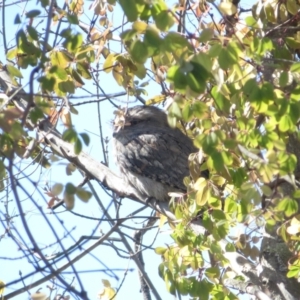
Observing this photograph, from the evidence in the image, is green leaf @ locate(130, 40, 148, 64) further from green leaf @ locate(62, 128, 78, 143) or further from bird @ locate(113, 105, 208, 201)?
bird @ locate(113, 105, 208, 201)

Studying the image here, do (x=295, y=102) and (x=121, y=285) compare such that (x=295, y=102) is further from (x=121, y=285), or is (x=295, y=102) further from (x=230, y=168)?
(x=121, y=285)

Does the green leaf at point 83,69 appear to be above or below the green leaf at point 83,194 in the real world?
above

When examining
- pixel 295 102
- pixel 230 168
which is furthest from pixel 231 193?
pixel 295 102

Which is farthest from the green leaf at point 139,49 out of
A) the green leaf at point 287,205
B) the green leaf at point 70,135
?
the green leaf at point 287,205

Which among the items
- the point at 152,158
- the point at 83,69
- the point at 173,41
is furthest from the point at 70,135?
the point at 152,158

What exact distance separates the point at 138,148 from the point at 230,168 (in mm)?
2960

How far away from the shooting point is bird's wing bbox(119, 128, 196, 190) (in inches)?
234

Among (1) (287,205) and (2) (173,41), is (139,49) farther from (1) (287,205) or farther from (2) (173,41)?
(1) (287,205)

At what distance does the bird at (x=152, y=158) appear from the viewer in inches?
230

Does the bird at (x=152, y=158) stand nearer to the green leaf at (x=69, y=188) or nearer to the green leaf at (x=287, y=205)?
the green leaf at (x=287, y=205)

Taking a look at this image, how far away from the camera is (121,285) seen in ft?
14.9

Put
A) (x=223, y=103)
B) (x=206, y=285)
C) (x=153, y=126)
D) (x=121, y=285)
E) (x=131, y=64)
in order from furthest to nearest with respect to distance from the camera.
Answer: (x=153, y=126), (x=121, y=285), (x=131, y=64), (x=206, y=285), (x=223, y=103)

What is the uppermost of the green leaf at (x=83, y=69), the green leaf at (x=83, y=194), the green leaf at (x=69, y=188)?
Answer: the green leaf at (x=83, y=69)

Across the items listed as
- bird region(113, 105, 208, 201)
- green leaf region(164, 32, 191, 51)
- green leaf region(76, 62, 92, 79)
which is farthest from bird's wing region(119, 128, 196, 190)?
green leaf region(164, 32, 191, 51)
